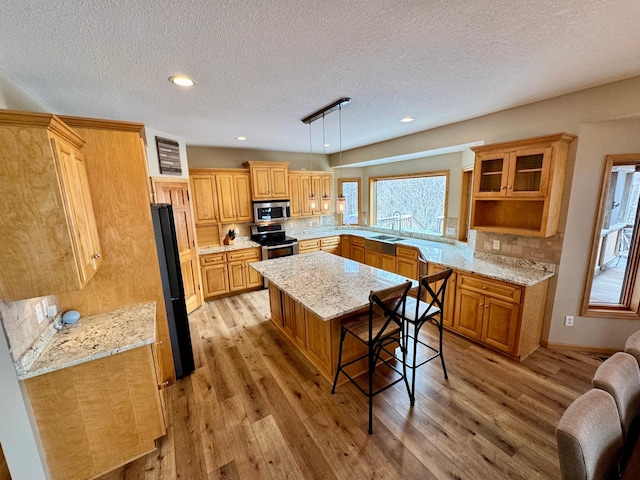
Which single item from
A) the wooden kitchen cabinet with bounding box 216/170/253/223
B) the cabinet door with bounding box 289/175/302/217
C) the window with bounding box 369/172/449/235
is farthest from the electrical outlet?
the window with bounding box 369/172/449/235

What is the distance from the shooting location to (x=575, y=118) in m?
2.48

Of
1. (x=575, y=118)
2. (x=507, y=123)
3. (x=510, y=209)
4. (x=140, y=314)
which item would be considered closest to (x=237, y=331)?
(x=140, y=314)

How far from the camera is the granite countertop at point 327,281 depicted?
2.08 m

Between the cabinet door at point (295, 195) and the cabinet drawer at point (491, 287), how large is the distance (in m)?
3.41

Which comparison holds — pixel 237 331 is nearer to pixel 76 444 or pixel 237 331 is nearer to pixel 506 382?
pixel 76 444

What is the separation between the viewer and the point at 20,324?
1486mm

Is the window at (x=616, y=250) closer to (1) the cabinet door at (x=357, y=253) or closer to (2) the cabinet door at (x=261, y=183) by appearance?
(1) the cabinet door at (x=357, y=253)

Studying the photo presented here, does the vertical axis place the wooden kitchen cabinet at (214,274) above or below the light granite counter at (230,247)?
below

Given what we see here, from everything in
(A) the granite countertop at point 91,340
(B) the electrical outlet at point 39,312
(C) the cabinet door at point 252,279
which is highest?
(B) the electrical outlet at point 39,312

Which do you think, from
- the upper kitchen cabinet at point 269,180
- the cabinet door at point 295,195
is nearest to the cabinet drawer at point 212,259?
the upper kitchen cabinet at point 269,180

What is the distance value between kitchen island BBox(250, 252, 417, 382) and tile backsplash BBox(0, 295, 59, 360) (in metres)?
1.66

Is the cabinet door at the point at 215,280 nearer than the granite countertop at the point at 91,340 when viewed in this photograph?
No

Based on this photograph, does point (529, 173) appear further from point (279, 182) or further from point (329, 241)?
point (279, 182)

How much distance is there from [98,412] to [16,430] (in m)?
0.35
